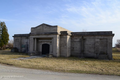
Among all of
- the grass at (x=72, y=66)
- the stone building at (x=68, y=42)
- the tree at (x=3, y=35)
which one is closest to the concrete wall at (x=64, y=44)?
the stone building at (x=68, y=42)

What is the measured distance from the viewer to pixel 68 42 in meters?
19.5

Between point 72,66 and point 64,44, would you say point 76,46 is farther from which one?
point 72,66

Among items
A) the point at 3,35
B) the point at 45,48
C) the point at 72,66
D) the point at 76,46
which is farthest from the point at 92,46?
the point at 3,35

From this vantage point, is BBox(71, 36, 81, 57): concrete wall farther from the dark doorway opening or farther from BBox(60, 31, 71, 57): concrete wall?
the dark doorway opening

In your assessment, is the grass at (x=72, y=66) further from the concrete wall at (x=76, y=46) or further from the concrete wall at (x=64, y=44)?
the concrete wall at (x=76, y=46)

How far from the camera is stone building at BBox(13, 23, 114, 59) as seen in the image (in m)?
18.4

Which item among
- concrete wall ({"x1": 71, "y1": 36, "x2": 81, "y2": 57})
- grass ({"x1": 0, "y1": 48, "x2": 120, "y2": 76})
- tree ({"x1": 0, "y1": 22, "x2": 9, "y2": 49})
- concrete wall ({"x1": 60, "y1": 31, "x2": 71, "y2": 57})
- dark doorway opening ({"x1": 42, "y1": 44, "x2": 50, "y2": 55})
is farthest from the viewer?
tree ({"x1": 0, "y1": 22, "x2": 9, "y2": 49})

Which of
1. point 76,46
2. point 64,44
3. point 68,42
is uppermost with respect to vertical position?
point 68,42

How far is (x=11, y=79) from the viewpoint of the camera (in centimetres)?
586

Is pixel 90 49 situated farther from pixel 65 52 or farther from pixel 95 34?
pixel 65 52

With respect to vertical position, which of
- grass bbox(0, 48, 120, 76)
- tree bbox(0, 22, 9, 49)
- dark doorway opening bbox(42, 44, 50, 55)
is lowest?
grass bbox(0, 48, 120, 76)

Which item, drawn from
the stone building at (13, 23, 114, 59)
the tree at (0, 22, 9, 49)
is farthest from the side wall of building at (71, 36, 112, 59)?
the tree at (0, 22, 9, 49)

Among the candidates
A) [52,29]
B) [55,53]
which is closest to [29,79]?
[55,53]

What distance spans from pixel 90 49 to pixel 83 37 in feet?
7.64
